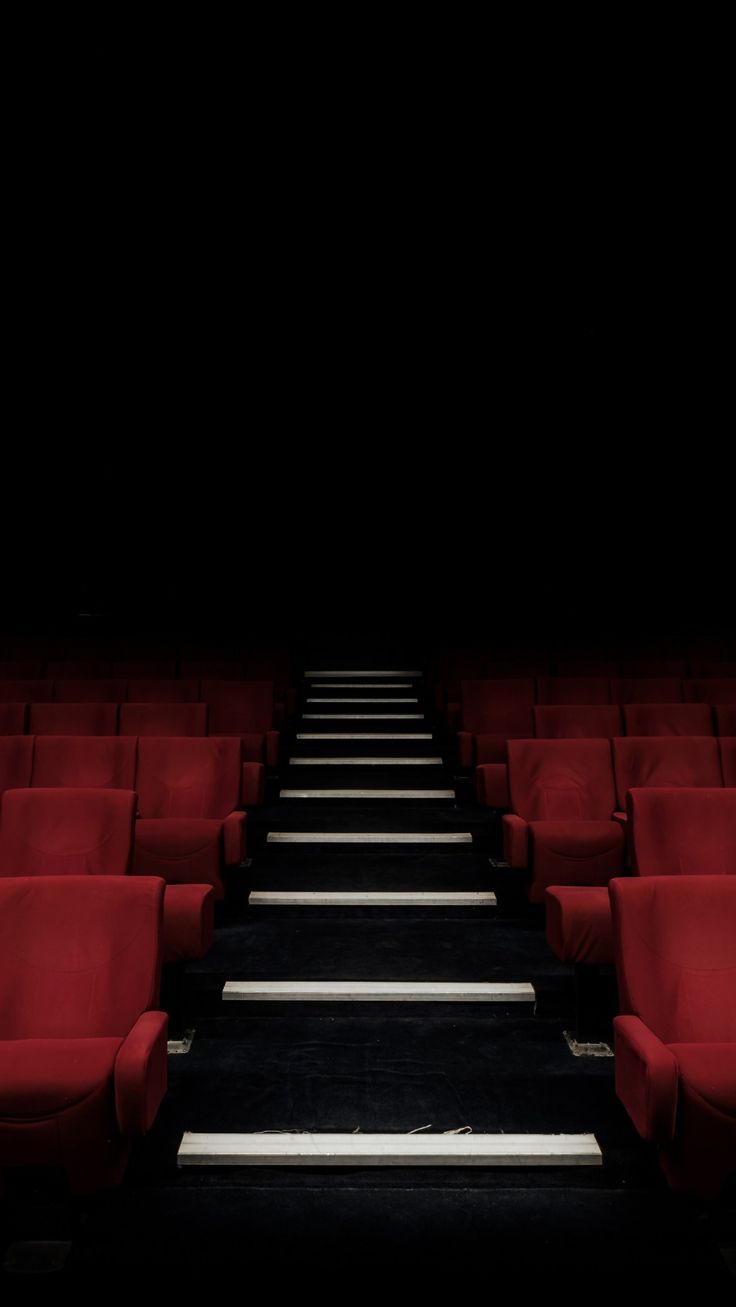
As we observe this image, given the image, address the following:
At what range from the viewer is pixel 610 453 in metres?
3.94

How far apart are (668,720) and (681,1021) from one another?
0.98m

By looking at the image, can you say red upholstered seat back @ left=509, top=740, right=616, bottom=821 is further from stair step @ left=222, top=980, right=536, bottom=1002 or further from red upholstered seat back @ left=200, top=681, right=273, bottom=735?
red upholstered seat back @ left=200, top=681, right=273, bottom=735

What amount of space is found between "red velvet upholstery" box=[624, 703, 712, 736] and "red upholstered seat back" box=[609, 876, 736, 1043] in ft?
2.89

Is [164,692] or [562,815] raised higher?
[164,692]

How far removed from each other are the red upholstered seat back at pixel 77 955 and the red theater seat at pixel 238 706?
1.06m

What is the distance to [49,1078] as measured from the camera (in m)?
0.75

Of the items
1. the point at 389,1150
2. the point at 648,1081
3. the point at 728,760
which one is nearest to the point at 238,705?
the point at 728,760

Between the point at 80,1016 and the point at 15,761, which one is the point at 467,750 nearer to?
the point at 15,761

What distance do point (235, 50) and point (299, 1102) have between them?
2.26m

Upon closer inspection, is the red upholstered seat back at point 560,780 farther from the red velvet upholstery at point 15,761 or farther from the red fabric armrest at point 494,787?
the red velvet upholstery at point 15,761

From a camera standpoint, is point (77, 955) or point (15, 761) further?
point (15, 761)

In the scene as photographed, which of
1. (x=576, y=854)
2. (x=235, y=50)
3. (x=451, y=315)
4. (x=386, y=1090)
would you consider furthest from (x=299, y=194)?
(x=386, y=1090)

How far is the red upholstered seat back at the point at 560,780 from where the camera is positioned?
1525 mm

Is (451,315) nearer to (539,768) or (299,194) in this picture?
(299,194)
